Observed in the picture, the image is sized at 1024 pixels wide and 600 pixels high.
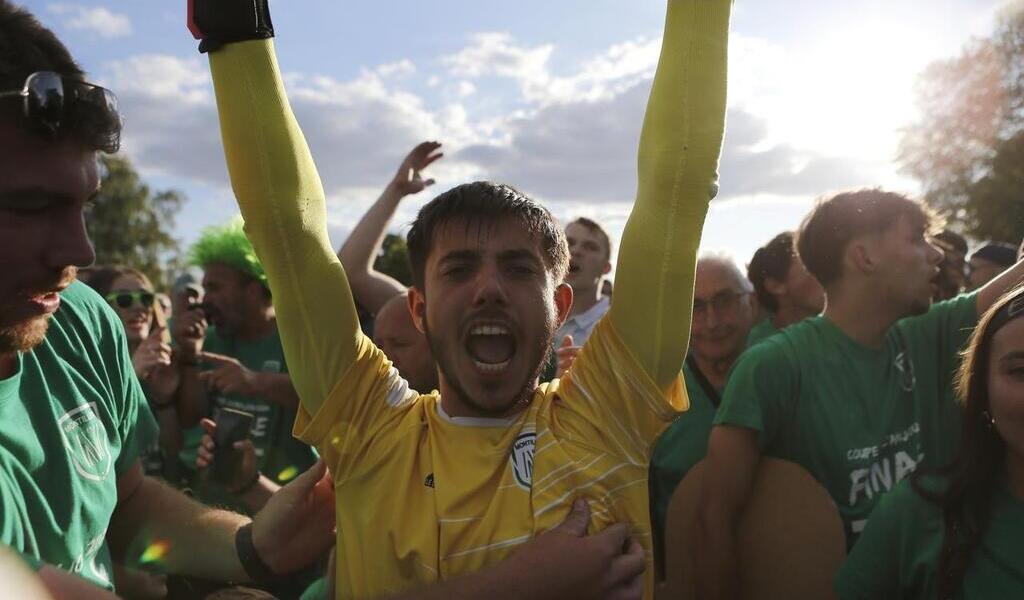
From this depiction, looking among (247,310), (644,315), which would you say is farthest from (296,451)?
(644,315)

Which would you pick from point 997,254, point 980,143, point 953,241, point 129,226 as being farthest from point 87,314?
point 129,226

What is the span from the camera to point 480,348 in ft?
5.60

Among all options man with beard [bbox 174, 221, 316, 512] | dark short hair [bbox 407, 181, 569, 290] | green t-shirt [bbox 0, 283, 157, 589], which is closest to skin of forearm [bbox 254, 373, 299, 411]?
man with beard [bbox 174, 221, 316, 512]

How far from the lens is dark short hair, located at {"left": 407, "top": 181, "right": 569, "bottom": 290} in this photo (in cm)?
176

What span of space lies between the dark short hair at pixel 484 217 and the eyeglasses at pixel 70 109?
0.74 metres

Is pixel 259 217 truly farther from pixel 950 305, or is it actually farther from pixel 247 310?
pixel 247 310

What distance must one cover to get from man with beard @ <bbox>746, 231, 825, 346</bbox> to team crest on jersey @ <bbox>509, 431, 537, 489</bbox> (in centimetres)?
310

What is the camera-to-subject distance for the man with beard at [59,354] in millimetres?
1503

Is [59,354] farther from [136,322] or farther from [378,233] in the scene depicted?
[136,322]

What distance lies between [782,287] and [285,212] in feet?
11.9

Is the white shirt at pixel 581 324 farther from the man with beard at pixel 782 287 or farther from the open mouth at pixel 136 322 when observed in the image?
the open mouth at pixel 136 322

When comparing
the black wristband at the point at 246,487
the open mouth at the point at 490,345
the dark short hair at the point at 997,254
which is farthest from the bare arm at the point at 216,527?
the dark short hair at the point at 997,254

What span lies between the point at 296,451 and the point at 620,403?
9.30ft

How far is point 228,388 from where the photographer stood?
3.86m
